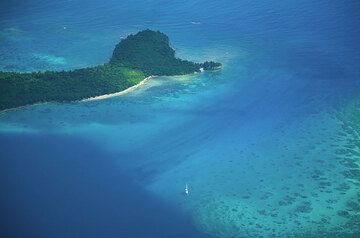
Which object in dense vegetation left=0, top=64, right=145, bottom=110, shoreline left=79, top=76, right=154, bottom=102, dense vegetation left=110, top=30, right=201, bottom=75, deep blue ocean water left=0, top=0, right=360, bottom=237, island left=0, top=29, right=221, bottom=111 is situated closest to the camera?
deep blue ocean water left=0, top=0, right=360, bottom=237

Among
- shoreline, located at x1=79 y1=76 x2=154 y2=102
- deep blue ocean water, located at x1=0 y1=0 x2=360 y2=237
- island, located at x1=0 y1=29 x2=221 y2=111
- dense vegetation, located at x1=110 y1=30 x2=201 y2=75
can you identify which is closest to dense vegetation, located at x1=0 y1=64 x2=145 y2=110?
island, located at x1=0 y1=29 x2=221 y2=111

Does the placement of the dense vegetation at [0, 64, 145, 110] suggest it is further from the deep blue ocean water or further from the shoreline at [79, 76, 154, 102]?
the deep blue ocean water

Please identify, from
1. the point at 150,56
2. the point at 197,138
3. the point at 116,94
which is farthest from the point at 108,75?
the point at 197,138

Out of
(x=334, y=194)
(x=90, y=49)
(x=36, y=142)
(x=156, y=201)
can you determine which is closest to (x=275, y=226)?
(x=334, y=194)

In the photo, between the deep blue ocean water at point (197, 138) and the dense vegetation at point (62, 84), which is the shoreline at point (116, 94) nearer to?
the dense vegetation at point (62, 84)

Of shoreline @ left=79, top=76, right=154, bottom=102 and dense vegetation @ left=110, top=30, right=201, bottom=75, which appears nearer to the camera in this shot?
shoreline @ left=79, top=76, right=154, bottom=102

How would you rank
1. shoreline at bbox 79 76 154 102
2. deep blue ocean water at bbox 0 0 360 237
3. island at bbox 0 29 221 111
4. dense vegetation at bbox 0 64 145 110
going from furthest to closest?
shoreline at bbox 79 76 154 102
island at bbox 0 29 221 111
dense vegetation at bbox 0 64 145 110
deep blue ocean water at bbox 0 0 360 237

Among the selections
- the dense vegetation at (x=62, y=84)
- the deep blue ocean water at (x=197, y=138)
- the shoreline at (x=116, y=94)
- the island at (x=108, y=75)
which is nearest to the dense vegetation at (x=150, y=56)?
the island at (x=108, y=75)
